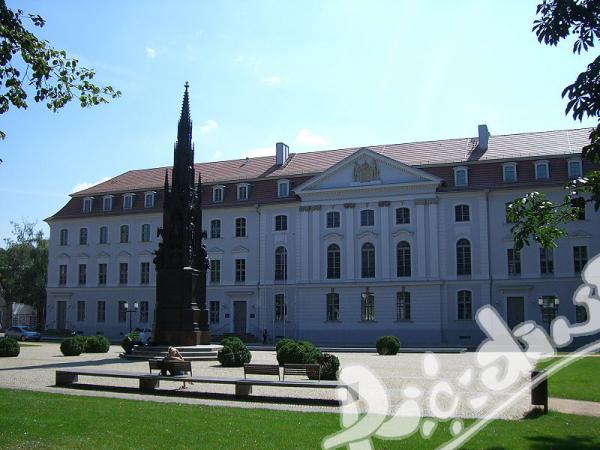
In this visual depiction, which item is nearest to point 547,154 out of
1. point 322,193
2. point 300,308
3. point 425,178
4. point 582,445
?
point 425,178

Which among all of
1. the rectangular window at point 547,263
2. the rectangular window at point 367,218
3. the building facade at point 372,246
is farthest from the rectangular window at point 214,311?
the rectangular window at point 547,263

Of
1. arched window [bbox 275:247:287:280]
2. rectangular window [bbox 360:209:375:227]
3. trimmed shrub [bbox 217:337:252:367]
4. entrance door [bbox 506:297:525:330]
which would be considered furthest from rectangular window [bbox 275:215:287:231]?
trimmed shrub [bbox 217:337:252:367]

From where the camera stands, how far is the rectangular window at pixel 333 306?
46281 millimetres

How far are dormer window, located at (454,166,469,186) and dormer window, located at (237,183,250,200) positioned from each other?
51.2 feet

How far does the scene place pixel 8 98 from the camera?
35.6 feet

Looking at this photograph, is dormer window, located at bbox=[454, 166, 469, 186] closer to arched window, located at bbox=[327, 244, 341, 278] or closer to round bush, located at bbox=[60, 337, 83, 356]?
arched window, located at bbox=[327, 244, 341, 278]

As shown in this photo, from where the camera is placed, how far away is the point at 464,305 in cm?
4331

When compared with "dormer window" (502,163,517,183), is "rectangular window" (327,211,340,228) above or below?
below

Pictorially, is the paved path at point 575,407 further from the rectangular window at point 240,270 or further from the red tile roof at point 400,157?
the rectangular window at point 240,270

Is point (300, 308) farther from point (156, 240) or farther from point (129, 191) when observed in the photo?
point (129, 191)

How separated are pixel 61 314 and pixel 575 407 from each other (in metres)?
50.1

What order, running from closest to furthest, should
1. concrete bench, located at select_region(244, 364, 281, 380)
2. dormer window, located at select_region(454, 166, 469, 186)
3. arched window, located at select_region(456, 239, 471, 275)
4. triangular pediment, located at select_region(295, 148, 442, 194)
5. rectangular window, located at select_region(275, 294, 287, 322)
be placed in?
concrete bench, located at select_region(244, 364, 281, 380) < arched window, located at select_region(456, 239, 471, 275) < dormer window, located at select_region(454, 166, 469, 186) < triangular pediment, located at select_region(295, 148, 442, 194) < rectangular window, located at select_region(275, 294, 287, 322)

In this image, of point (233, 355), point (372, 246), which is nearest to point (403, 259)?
point (372, 246)

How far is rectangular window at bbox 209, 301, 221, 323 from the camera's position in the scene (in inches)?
1956
